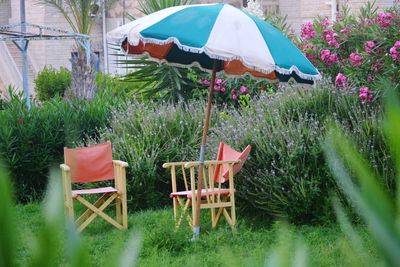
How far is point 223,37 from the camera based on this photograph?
677 centimetres

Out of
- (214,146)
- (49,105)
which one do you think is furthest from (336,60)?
(49,105)

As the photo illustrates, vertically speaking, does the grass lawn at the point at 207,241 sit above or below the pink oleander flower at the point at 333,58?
below

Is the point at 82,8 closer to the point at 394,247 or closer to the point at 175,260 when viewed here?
the point at 175,260

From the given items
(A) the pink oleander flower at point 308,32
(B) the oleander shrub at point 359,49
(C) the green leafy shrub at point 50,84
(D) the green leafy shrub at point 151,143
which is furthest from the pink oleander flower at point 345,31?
(C) the green leafy shrub at point 50,84

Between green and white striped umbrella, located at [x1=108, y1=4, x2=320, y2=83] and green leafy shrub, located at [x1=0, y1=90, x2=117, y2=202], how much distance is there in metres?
2.91

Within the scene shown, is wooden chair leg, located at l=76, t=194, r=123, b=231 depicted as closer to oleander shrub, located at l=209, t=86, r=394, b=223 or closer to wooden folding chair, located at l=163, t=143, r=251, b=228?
wooden folding chair, located at l=163, t=143, r=251, b=228

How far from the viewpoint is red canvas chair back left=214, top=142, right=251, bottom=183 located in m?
7.74

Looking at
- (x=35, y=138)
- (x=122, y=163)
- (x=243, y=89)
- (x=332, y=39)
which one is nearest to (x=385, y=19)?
(x=332, y=39)

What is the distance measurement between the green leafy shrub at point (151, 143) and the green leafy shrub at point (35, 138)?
23.8 inches

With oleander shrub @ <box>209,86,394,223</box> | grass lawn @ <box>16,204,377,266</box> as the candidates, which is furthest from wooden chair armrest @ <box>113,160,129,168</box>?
oleander shrub @ <box>209,86,394,223</box>

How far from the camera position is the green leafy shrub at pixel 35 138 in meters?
9.85

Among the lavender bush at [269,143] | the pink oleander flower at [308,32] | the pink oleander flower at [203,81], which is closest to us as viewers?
the lavender bush at [269,143]

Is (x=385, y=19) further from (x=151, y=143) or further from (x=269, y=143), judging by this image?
(x=151, y=143)

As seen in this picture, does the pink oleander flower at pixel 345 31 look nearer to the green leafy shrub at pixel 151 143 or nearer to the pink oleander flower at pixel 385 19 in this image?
the pink oleander flower at pixel 385 19
